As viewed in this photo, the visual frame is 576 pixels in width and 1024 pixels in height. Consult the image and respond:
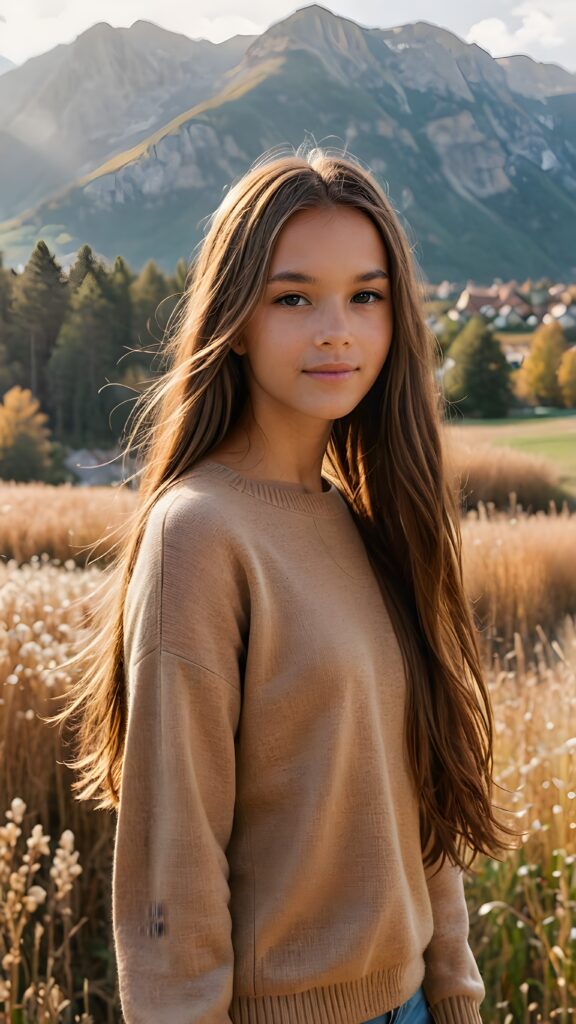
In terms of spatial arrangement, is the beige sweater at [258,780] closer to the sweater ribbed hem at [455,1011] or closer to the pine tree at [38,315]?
the sweater ribbed hem at [455,1011]

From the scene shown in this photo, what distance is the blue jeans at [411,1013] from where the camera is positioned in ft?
3.99

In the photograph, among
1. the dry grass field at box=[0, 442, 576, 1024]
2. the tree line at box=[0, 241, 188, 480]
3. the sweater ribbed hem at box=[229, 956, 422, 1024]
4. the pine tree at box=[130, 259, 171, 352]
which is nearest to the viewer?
the sweater ribbed hem at box=[229, 956, 422, 1024]

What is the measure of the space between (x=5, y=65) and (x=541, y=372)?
287 centimetres

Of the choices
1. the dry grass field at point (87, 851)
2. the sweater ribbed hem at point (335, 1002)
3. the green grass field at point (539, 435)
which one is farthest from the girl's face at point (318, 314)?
the green grass field at point (539, 435)

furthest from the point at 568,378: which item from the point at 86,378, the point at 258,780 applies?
the point at 258,780

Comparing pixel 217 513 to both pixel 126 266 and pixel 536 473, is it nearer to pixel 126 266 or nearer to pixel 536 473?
pixel 126 266

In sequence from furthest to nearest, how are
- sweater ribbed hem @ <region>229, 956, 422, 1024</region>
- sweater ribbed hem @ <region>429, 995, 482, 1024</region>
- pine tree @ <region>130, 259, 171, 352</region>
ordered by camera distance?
pine tree @ <region>130, 259, 171, 352</region>
sweater ribbed hem @ <region>429, 995, 482, 1024</region>
sweater ribbed hem @ <region>229, 956, 422, 1024</region>

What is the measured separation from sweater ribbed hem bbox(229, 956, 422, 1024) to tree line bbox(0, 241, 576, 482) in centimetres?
253

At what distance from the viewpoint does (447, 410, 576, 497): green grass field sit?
470 centimetres

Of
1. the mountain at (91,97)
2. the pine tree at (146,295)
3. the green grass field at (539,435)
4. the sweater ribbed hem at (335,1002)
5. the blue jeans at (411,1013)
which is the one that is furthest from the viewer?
the green grass field at (539,435)

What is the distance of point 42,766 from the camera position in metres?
2.73

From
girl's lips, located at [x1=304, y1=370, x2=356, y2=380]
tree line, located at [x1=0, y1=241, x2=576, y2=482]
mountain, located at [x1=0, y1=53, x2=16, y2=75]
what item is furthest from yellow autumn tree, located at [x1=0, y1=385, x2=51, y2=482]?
girl's lips, located at [x1=304, y1=370, x2=356, y2=380]

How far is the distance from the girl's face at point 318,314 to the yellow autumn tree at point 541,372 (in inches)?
147

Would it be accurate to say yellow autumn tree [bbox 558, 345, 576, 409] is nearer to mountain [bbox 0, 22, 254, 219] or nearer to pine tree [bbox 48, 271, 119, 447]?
mountain [bbox 0, 22, 254, 219]
